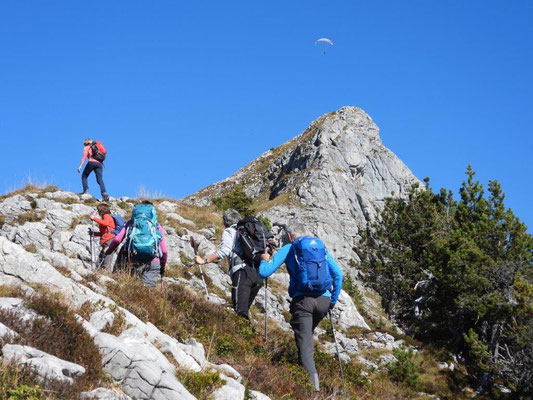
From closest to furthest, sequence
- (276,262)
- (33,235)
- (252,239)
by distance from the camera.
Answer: (276,262)
(252,239)
(33,235)

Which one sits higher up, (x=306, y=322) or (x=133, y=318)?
(x=306, y=322)

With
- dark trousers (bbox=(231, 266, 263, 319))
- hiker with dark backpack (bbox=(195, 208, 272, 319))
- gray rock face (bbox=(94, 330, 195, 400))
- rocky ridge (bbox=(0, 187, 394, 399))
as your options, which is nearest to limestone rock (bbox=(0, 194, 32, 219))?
rocky ridge (bbox=(0, 187, 394, 399))

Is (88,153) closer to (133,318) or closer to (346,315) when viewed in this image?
(346,315)

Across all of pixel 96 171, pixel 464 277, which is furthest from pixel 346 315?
pixel 96 171

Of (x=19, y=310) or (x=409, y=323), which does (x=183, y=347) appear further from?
(x=409, y=323)

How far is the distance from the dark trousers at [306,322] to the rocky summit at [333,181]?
37.6m

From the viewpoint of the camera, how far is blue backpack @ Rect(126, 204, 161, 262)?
364 inches

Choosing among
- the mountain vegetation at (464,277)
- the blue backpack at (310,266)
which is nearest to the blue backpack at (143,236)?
the blue backpack at (310,266)

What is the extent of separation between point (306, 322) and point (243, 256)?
1.88 m

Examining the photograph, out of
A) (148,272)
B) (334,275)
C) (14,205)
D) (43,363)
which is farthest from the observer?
(14,205)

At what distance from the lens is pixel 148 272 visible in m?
9.37

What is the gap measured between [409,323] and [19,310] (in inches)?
804

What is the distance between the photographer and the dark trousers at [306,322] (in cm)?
724

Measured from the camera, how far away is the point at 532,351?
17500 millimetres
